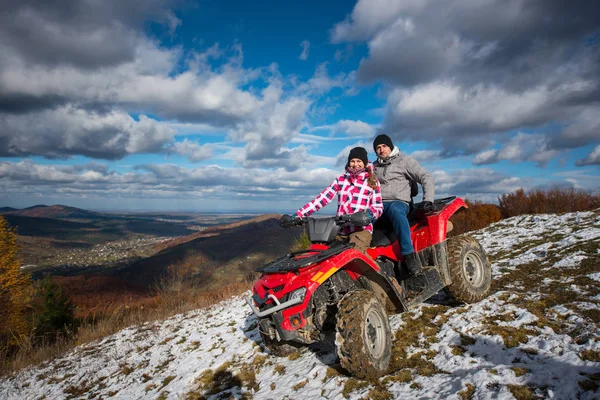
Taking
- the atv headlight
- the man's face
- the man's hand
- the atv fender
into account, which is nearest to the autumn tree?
the atv headlight

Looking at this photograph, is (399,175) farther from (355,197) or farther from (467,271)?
(467,271)

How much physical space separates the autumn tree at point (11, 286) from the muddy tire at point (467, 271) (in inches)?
1280

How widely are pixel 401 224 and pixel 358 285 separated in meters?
1.02

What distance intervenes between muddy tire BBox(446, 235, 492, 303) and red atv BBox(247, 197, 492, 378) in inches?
0.5

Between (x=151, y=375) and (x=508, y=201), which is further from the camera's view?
(x=508, y=201)

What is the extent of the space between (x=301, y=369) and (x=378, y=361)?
4.07 ft

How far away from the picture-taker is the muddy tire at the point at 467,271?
4.44 m

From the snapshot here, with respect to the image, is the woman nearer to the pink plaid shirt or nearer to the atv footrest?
the pink plaid shirt

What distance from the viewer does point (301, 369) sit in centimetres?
421

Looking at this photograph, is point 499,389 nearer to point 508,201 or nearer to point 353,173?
point 353,173

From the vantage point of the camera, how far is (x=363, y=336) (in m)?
3.22

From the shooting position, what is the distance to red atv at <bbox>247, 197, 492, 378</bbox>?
335 cm

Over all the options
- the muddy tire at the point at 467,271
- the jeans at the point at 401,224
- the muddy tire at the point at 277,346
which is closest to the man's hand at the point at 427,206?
the jeans at the point at 401,224

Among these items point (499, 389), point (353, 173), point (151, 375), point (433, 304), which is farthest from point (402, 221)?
point (151, 375)
